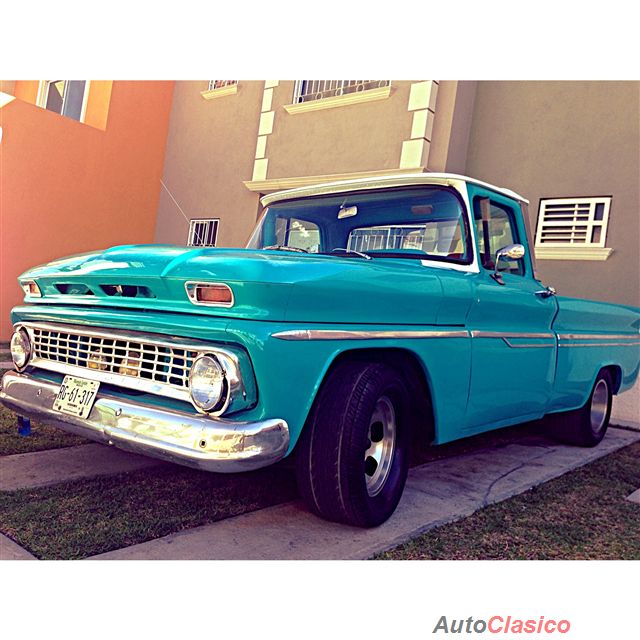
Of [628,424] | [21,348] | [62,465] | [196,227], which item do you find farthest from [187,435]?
[196,227]

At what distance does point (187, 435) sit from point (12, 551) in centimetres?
78

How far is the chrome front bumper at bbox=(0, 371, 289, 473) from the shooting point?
7.10ft

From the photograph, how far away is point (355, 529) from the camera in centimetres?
270

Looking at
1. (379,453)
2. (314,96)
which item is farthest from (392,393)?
(314,96)

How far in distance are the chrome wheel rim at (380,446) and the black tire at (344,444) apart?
0.03 metres

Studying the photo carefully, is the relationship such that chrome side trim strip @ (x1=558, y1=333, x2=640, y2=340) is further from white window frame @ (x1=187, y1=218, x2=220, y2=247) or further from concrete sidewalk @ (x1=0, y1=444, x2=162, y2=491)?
white window frame @ (x1=187, y1=218, x2=220, y2=247)

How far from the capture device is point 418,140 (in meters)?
7.14

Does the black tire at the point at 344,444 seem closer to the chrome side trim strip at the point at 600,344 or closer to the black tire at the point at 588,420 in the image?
the chrome side trim strip at the point at 600,344

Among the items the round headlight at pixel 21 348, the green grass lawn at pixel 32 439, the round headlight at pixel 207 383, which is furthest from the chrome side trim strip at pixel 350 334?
the green grass lawn at pixel 32 439

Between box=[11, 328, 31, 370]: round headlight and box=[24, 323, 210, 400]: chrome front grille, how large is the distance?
38 millimetres

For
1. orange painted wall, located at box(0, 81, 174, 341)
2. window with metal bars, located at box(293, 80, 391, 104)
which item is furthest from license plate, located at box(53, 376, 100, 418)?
orange painted wall, located at box(0, 81, 174, 341)

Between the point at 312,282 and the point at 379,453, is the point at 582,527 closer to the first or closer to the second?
the point at 379,453

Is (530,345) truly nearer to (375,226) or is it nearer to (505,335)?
(505,335)

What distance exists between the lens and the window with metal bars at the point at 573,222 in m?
6.63
